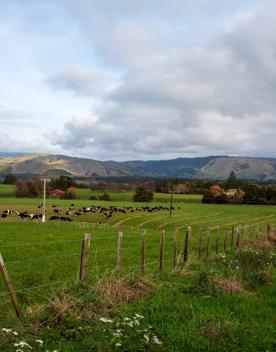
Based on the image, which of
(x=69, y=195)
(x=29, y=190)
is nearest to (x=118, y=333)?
(x=69, y=195)

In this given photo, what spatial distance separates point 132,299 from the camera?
33.8 ft

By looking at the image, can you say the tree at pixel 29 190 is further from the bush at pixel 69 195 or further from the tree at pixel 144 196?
the tree at pixel 144 196

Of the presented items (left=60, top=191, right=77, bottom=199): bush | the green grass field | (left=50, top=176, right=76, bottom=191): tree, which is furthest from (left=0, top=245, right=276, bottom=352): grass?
(left=50, top=176, right=76, bottom=191): tree

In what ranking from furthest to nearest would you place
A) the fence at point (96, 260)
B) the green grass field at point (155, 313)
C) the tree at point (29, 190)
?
1. the tree at point (29, 190)
2. the fence at point (96, 260)
3. the green grass field at point (155, 313)

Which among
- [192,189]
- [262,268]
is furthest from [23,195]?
[262,268]

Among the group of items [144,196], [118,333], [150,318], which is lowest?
[144,196]

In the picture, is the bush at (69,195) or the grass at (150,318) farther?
the bush at (69,195)

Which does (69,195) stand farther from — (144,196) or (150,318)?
(150,318)

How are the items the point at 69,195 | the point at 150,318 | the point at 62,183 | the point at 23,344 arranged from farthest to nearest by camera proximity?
the point at 62,183, the point at 69,195, the point at 150,318, the point at 23,344

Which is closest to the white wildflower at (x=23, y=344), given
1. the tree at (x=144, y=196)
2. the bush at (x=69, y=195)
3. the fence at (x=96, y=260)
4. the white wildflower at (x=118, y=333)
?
the white wildflower at (x=118, y=333)

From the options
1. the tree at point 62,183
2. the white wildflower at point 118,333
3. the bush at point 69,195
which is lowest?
the bush at point 69,195

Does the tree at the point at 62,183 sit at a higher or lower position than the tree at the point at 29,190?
higher

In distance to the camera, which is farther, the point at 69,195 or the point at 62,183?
the point at 62,183

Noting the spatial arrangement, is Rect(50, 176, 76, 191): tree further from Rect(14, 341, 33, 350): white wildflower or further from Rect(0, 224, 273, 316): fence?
Rect(14, 341, 33, 350): white wildflower
